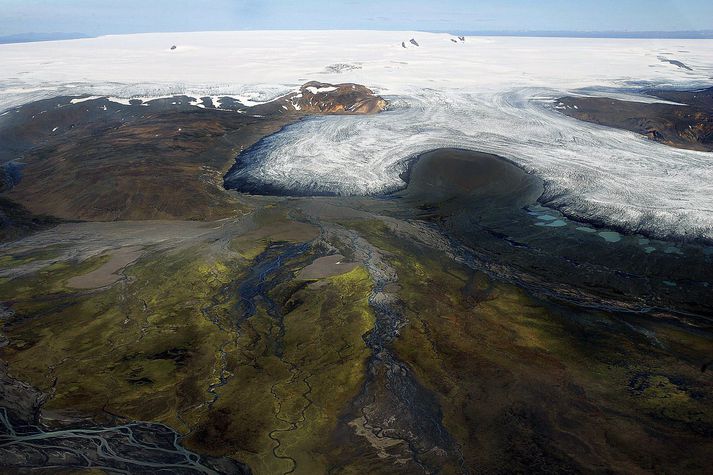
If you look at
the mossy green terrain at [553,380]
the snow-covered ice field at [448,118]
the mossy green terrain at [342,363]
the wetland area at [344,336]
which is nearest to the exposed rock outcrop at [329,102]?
the snow-covered ice field at [448,118]

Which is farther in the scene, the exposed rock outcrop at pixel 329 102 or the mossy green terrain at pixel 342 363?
the exposed rock outcrop at pixel 329 102

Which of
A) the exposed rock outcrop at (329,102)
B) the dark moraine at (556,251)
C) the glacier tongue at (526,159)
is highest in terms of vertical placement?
the exposed rock outcrop at (329,102)

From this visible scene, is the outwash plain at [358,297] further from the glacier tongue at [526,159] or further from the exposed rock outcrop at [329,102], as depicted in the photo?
the exposed rock outcrop at [329,102]

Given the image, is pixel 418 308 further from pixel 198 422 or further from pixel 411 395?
pixel 198 422

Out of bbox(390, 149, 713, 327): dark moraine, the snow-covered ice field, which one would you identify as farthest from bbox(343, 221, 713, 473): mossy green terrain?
the snow-covered ice field

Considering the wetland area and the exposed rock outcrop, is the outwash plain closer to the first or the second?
the wetland area

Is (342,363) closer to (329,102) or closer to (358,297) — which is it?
(358,297)

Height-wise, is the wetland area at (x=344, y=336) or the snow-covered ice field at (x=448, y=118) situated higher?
the snow-covered ice field at (x=448, y=118)
